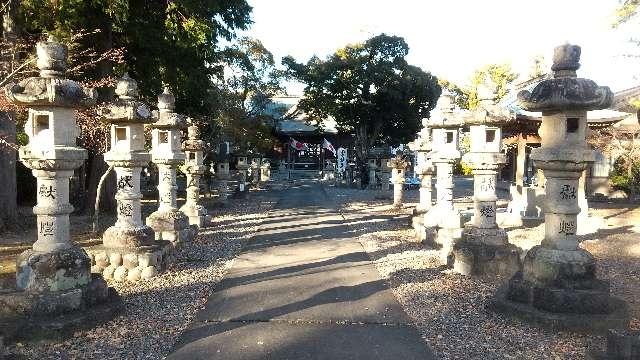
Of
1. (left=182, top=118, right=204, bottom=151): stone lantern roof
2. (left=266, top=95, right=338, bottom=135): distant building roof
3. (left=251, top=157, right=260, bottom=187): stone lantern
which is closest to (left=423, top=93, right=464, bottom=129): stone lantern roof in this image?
(left=182, top=118, right=204, bottom=151): stone lantern roof

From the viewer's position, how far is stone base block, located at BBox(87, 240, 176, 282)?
318 inches

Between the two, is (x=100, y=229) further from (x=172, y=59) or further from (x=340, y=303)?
(x=340, y=303)

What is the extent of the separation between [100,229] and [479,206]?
9.46 metres

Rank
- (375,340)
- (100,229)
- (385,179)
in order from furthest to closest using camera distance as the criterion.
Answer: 1. (385,179)
2. (100,229)
3. (375,340)

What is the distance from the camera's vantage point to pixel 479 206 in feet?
30.5

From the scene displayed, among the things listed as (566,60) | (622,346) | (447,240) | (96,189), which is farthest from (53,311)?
(96,189)

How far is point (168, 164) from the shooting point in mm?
11484

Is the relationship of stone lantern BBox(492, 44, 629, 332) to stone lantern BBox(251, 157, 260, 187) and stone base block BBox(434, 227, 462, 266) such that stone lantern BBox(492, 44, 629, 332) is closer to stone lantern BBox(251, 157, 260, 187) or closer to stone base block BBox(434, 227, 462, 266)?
stone base block BBox(434, 227, 462, 266)

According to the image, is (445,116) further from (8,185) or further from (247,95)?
(247,95)

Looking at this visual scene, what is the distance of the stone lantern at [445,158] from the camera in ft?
37.7

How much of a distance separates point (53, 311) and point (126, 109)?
12.5 ft

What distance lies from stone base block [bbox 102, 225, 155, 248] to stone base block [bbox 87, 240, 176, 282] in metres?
0.10

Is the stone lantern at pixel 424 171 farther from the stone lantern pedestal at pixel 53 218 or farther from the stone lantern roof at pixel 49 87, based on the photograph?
the stone lantern roof at pixel 49 87

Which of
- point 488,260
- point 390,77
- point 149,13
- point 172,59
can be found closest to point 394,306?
point 488,260
